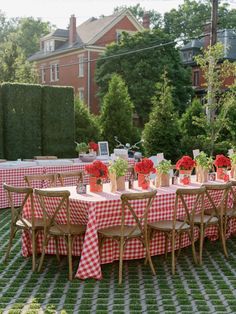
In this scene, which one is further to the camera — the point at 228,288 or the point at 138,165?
the point at 138,165

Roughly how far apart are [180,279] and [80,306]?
1.41 meters

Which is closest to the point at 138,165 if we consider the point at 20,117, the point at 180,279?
the point at 180,279

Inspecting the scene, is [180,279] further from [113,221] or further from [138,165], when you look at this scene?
[138,165]

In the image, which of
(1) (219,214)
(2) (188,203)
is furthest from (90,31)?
(1) (219,214)

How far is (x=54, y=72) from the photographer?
124ft

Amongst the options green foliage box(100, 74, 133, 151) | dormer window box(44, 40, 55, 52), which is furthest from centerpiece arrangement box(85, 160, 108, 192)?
dormer window box(44, 40, 55, 52)

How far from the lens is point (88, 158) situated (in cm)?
1152

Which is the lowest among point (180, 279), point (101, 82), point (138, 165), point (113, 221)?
point (180, 279)

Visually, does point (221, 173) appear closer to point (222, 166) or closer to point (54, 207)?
point (222, 166)

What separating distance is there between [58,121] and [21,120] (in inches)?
45.3

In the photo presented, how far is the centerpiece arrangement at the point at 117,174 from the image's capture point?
6781 mm

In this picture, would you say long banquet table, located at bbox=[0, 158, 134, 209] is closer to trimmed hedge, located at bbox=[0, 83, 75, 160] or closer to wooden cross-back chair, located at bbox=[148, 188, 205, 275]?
trimmed hedge, located at bbox=[0, 83, 75, 160]

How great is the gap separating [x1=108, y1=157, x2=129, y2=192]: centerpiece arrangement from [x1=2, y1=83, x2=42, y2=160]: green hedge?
655cm

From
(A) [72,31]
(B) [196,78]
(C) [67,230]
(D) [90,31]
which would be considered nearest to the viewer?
(C) [67,230]
